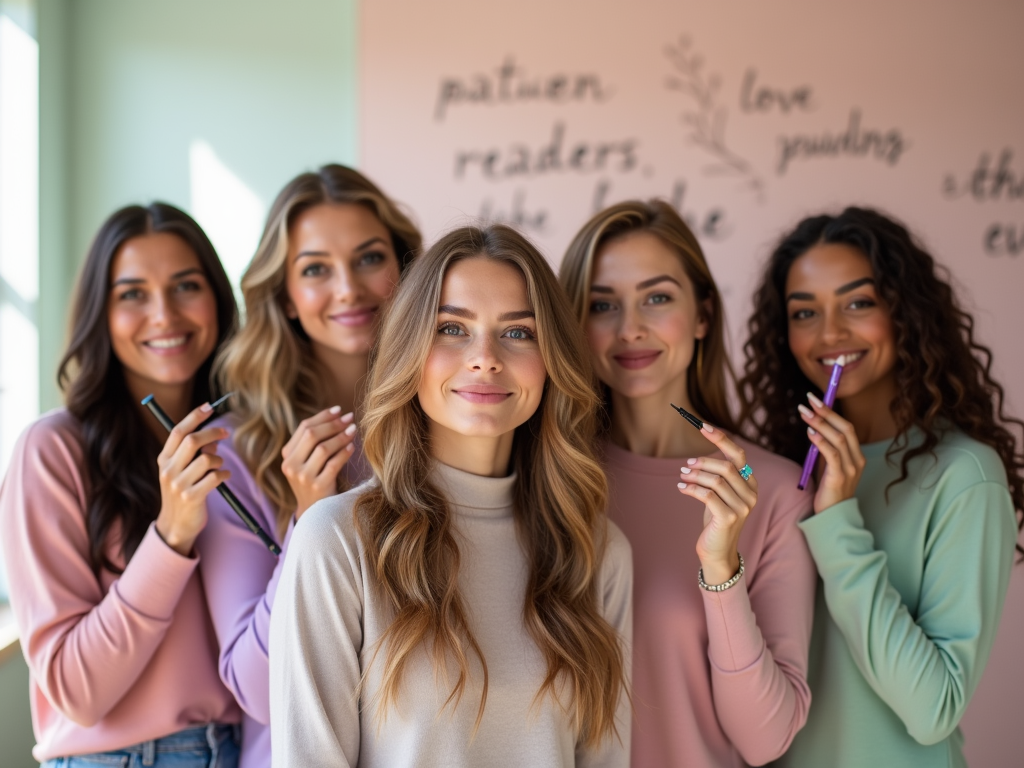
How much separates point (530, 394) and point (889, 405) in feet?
2.60

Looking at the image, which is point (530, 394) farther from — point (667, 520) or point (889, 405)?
point (889, 405)

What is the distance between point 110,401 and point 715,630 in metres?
1.18

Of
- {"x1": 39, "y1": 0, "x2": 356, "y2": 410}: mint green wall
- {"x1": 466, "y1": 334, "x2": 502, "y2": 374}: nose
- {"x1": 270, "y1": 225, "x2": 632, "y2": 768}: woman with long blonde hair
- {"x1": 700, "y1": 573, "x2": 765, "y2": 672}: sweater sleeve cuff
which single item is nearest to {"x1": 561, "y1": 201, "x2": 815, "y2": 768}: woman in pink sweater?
{"x1": 700, "y1": 573, "x2": 765, "y2": 672}: sweater sleeve cuff

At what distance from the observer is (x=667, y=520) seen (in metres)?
1.64

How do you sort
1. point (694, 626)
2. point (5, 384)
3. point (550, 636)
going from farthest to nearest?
point (5, 384)
point (694, 626)
point (550, 636)

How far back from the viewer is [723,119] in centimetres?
260

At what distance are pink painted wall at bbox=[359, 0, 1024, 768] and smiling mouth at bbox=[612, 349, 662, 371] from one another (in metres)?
1.01

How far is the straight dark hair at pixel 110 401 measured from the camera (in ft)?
5.27

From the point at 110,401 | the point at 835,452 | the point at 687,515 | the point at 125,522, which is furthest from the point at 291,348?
the point at 835,452

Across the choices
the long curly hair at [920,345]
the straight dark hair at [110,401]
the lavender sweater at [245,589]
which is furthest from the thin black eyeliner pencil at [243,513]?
the long curly hair at [920,345]

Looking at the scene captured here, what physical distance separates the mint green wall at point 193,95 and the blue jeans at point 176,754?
1444 millimetres

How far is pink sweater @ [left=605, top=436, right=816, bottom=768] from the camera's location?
56.8 inches

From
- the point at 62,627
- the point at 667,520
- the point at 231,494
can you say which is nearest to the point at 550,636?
the point at 667,520

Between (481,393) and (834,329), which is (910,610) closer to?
(834,329)
